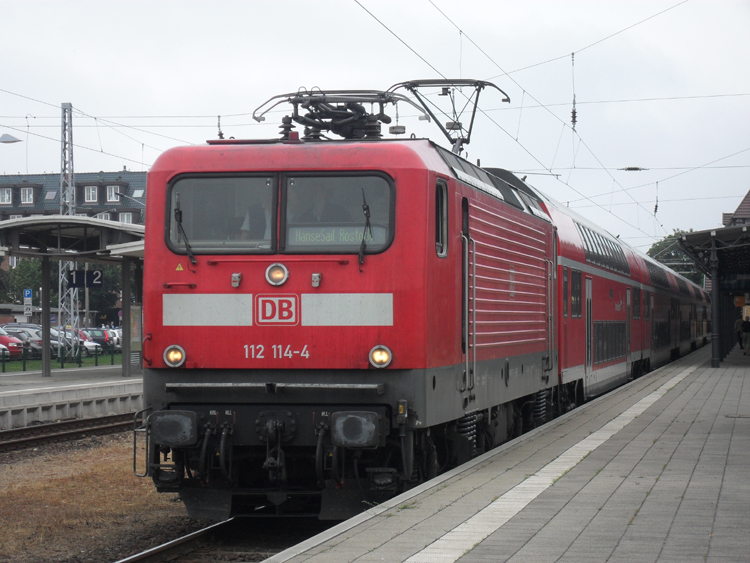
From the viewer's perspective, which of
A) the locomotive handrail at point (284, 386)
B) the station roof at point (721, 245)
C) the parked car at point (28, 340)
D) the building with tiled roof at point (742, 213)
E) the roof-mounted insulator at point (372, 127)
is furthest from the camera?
the building with tiled roof at point (742, 213)

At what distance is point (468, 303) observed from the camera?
9.16 meters

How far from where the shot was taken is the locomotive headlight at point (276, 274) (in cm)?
788

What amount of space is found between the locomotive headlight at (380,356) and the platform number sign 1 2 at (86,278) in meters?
21.4

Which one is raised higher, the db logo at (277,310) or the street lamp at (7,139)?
the street lamp at (7,139)

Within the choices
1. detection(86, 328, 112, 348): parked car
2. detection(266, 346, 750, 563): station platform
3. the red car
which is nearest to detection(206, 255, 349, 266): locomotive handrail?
detection(266, 346, 750, 563): station platform

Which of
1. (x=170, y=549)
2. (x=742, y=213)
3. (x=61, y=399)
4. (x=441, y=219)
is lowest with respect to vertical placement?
(x=170, y=549)

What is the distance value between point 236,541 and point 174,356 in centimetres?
167

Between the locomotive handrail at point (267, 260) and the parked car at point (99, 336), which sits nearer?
the locomotive handrail at point (267, 260)

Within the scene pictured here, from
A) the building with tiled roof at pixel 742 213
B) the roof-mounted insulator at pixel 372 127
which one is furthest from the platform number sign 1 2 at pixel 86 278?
the building with tiled roof at pixel 742 213

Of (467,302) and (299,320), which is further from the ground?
(467,302)

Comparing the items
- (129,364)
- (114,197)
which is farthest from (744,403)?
(114,197)

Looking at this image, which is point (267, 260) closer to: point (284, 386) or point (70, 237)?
point (284, 386)

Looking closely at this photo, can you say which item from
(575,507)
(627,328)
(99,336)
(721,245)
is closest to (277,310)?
(575,507)

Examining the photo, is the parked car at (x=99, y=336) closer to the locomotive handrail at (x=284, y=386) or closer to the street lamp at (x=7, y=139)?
the street lamp at (x=7, y=139)
